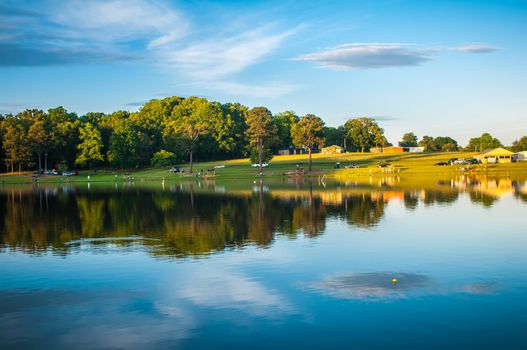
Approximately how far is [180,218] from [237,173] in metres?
90.3

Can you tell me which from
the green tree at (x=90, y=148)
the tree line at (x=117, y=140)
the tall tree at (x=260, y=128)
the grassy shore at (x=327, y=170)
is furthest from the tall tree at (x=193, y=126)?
the green tree at (x=90, y=148)

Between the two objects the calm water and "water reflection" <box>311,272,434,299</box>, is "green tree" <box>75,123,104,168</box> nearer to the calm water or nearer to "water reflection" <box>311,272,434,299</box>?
the calm water

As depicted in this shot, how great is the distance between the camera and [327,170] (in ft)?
455

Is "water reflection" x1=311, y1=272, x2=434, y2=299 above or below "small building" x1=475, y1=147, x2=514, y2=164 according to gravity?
below

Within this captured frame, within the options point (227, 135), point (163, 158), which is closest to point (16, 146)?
point (163, 158)

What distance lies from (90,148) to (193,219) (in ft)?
400

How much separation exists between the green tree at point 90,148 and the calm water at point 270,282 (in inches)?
4532

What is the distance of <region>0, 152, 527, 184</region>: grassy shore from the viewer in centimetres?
12219

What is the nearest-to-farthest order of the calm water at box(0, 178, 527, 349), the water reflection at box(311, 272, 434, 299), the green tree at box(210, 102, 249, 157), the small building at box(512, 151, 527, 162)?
the calm water at box(0, 178, 527, 349) < the water reflection at box(311, 272, 434, 299) < the small building at box(512, 151, 527, 162) < the green tree at box(210, 102, 249, 157)

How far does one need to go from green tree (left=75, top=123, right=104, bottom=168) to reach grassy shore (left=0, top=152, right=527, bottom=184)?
138 inches

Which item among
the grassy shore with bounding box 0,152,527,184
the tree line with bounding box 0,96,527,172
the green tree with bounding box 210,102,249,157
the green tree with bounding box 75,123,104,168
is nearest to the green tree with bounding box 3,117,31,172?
the tree line with bounding box 0,96,527,172

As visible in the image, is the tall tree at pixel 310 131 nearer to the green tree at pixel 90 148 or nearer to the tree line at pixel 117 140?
the tree line at pixel 117 140

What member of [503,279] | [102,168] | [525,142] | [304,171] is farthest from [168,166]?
[503,279]

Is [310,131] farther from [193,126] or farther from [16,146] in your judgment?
[16,146]
